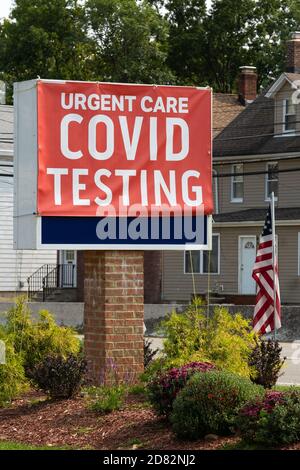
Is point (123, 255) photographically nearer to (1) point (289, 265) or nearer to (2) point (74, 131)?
(2) point (74, 131)

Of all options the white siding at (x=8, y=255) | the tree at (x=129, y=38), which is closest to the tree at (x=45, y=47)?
the tree at (x=129, y=38)

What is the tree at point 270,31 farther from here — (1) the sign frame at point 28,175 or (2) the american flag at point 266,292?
(1) the sign frame at point 28,175

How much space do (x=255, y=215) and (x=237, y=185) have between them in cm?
246

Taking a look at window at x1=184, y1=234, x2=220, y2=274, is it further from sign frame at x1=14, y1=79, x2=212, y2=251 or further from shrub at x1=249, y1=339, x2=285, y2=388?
shrub at x1=249, y1=339, x2=285, y2=388

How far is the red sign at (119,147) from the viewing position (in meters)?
14.9

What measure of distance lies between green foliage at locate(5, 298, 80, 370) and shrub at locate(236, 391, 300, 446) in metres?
4.85

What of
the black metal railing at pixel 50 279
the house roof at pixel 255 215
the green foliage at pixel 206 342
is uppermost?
the house roof at pixel 255 215

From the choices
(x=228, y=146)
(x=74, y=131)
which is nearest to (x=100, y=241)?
(x=74, y=131)

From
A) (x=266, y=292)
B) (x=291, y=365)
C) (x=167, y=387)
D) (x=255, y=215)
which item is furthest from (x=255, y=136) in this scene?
(x=167, y=387)

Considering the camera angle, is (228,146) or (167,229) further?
(228,146)

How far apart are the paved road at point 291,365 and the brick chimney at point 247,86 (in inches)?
1036

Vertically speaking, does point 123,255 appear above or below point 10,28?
below

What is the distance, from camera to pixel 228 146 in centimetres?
5059
